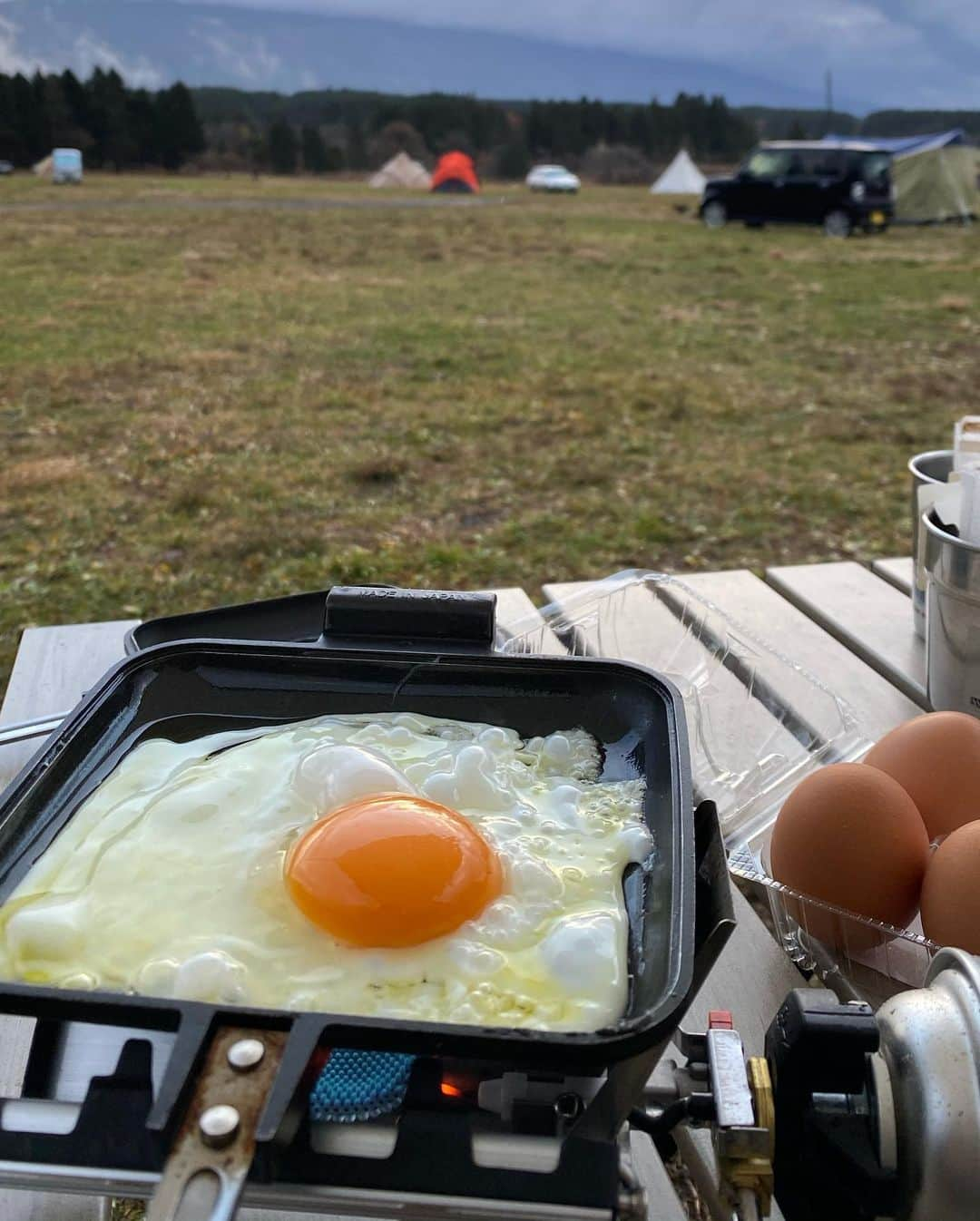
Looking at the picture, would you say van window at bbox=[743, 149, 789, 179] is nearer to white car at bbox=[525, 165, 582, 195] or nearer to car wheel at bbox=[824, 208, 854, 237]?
car wheel at bbox=[824, 208, 854, 237]

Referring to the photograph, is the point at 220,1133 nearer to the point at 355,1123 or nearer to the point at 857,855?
the point at 355,1123

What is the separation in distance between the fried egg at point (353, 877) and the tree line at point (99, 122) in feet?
123

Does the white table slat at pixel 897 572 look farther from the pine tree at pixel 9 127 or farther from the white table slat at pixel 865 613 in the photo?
the pine tree at pixel 9 127

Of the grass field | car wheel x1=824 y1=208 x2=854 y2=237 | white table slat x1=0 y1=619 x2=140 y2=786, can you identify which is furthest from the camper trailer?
white table slat x1=0 y1=619 x2=140 y2=786

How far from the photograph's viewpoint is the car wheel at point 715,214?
55.4 feet

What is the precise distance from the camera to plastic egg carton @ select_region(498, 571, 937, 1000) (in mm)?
1038

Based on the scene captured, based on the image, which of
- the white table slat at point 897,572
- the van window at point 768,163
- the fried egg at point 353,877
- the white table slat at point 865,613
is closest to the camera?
the fried egg at point 353,877

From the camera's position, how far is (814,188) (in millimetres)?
15945

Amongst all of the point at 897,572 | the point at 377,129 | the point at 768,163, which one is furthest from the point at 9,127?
the point at 897,572

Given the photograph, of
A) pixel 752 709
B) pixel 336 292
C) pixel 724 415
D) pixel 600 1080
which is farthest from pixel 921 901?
pixel 336 292

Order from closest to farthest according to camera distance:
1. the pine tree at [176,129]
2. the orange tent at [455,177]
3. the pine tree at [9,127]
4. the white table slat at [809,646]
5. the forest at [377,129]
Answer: the white table slat at [809,646] < the orange tent at [455,177] < the pine tree at [9,127] < the forest at [377,129] < the pine tree at [176,129]

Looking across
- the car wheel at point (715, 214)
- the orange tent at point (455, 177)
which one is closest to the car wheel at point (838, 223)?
the car wheel at point (715, 214)

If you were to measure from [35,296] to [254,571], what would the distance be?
673 cm

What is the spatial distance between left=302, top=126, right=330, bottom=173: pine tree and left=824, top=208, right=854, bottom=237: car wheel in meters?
29.2
